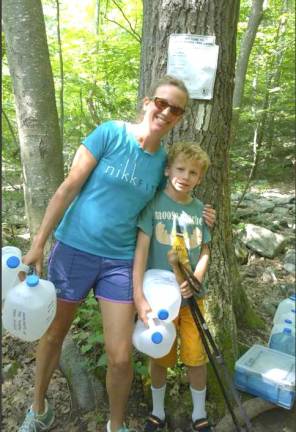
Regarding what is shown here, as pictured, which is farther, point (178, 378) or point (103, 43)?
point (103, 43)

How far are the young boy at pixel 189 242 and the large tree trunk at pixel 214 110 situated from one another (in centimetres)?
54

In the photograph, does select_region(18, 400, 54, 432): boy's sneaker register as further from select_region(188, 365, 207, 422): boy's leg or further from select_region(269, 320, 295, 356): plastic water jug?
select_region(269, 320, 295, 356): plastic water jug

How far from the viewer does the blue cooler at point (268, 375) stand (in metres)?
2.43

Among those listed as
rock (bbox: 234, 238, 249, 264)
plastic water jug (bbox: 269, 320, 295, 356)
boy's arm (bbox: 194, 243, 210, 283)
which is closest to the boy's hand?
boy's arm (bbox: 194, 243, 210, 283)

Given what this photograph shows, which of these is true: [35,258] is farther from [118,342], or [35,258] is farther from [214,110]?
[214,110]

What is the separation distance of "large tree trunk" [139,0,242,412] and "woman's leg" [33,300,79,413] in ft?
3.83

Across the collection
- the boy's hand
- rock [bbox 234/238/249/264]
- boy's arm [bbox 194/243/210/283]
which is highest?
boy's arm [bbox 194/243/210/283]

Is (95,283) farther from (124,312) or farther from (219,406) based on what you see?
(219,406)

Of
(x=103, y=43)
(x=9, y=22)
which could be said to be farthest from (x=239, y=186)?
(x=9, y=22)

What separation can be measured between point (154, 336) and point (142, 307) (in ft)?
0.58

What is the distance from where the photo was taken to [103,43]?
6.66 m

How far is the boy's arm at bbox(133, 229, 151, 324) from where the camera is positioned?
239cm

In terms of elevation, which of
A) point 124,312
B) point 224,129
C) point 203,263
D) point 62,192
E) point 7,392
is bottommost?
point 7,392

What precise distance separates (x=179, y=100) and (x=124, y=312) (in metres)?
1.28
